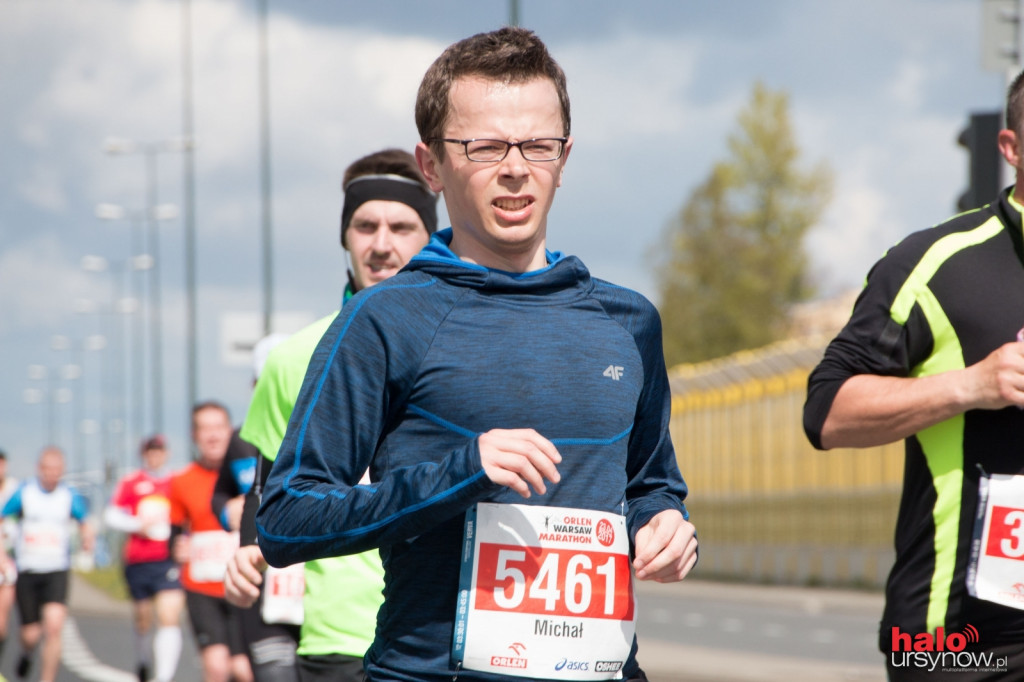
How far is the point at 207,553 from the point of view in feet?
35.4

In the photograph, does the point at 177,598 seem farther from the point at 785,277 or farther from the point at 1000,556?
the point at 785,277

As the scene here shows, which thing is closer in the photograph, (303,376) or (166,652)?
(303,376)

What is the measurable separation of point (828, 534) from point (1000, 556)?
95.6 feet

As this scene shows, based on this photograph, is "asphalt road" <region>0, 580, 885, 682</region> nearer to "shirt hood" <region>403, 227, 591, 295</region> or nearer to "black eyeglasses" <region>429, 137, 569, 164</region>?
"shirt hood" <region>403, 227, 591, 295</region>

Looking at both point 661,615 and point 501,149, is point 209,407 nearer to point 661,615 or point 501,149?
point 501,149

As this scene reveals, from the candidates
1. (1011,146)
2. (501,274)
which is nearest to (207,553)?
(1011,146)

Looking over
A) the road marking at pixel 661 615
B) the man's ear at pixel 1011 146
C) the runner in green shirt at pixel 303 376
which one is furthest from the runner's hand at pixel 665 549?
the road marking at pixel 661 615

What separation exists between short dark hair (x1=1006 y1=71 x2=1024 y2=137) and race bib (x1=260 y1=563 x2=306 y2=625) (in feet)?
9.15

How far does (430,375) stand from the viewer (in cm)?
286

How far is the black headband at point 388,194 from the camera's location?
5.34 m

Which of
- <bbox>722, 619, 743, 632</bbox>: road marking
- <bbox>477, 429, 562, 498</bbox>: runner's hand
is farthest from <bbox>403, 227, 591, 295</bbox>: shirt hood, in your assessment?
<bbox>722, 619, 743, 632</bbox>: road marking

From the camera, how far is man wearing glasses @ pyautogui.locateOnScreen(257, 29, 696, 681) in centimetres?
285

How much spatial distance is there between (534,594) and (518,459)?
36cm

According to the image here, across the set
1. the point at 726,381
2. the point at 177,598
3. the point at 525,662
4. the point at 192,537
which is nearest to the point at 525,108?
the point at 525,662
